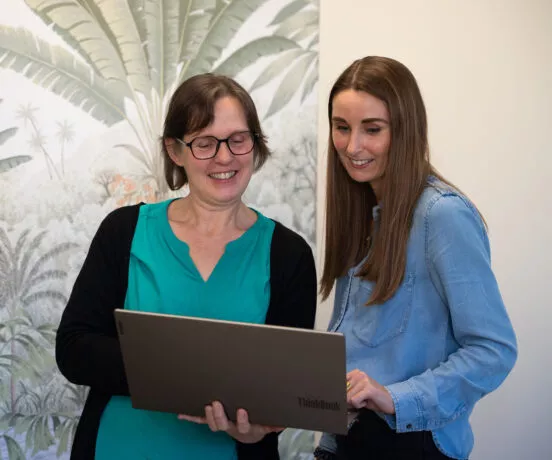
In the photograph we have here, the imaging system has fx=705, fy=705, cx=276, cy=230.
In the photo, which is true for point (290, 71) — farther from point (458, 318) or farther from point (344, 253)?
point (458, 318)

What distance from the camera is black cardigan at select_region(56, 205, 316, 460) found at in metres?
1.46

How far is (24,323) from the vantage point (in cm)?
247

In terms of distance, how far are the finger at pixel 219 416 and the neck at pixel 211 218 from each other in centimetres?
43

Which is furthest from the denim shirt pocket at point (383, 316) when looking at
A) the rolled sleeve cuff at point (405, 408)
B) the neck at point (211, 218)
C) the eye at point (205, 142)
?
the eye at point (205, 142)

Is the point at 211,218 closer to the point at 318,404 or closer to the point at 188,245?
the point at 188,245

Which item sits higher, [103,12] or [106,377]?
[103,12]

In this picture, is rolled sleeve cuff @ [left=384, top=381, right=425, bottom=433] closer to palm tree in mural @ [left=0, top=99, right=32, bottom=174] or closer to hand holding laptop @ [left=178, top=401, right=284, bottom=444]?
hand holding laptop @ [left=178, top=401, right=284, bottom=444]

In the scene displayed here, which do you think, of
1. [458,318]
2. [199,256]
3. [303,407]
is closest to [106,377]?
[199,256]

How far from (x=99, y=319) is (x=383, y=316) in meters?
0.60

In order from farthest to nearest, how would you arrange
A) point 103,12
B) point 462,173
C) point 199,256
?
point 462,173 → point 103,12 → point 199,256

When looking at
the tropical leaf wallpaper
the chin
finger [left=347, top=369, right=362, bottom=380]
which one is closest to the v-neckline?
the chin

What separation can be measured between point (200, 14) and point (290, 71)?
370mm

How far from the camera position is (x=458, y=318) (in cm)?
133

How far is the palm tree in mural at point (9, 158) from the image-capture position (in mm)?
2389
